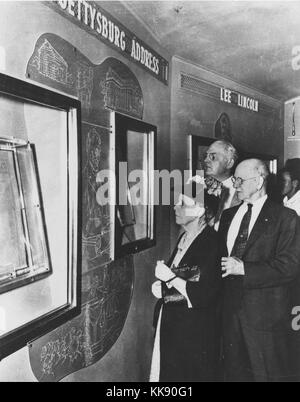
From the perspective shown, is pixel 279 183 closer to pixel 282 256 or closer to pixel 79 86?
pixel 282 256

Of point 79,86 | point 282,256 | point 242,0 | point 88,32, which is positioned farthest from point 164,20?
point 282,256

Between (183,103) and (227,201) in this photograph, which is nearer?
(227,201)

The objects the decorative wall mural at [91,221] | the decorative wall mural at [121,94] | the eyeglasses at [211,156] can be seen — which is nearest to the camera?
the decorative wall mural at [91,221]

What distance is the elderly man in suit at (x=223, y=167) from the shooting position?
2.24 metres

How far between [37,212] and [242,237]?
1.31 m

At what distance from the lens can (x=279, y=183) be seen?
2.25 meters

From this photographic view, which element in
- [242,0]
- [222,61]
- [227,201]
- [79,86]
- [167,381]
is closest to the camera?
[79,86]

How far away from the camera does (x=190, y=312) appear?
2.16 meters

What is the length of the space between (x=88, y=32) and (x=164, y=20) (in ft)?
2.12

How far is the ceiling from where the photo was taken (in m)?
1.98

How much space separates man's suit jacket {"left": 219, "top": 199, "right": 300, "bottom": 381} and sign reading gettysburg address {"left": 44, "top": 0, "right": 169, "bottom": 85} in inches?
47.4

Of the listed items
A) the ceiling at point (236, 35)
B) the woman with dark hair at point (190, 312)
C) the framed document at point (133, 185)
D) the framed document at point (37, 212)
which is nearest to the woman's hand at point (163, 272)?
the woman with dark hair at point (190, 312)

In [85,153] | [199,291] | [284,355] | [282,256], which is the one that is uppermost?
[85,153]

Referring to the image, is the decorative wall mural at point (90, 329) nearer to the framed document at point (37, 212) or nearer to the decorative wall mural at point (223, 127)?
the framed document at point (37, 212)
